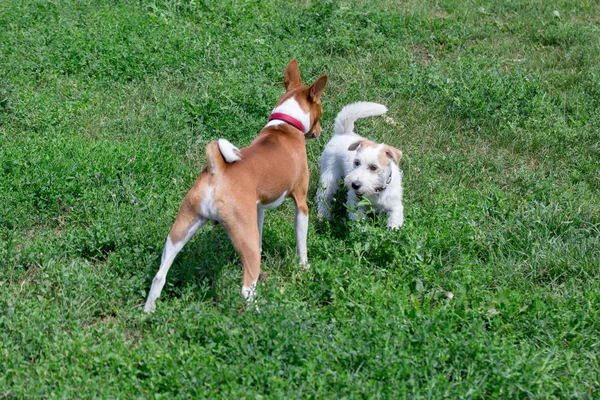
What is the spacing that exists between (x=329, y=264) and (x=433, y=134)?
2846 millimetres

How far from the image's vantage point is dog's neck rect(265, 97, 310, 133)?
18.3 ft

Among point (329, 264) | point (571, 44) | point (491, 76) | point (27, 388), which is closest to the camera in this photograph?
point (27, 388)

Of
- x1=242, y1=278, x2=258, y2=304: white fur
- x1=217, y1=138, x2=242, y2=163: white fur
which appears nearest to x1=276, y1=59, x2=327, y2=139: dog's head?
x1=217, y1=138, x2=242, y2=163: white fur

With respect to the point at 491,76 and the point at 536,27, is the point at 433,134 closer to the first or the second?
the point at 491,76

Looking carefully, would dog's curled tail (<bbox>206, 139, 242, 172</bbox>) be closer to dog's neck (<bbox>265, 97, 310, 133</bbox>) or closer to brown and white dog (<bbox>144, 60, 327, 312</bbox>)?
brown and white dog (<bbox>144, 60, 327, 312</bbox>)

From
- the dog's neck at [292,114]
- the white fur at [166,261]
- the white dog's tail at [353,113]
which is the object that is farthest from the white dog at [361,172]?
the white fur at [166,261]

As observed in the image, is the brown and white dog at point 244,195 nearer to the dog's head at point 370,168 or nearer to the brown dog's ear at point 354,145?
the dog's head at point 370,168

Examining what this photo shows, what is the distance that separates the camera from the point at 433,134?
758 centimetres

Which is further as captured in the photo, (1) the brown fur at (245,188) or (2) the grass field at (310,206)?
(1) the brown fur at (245,188)

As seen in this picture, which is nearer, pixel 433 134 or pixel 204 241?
pixel 204 241

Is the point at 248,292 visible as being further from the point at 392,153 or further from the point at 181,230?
the point at 392,153

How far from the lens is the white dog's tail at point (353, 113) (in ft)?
21.5

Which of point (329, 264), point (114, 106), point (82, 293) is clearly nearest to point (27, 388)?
point (82, 293)

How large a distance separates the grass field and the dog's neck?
0.89 m
